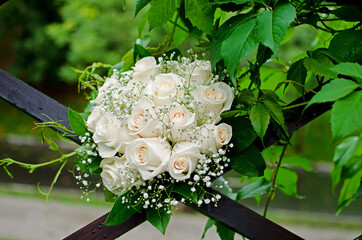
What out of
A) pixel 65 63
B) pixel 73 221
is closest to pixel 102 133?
pixel 73 221

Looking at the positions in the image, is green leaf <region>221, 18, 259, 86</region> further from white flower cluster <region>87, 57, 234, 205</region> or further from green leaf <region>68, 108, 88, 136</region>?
green leaf <region>68, 108, 88, 136</region>

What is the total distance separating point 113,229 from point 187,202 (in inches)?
7.8

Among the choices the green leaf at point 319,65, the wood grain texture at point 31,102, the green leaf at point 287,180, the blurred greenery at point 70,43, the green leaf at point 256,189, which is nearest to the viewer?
the green leaf at point 319,65

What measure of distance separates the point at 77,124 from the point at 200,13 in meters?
0.36

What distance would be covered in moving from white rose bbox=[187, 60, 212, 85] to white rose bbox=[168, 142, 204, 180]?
0.16m

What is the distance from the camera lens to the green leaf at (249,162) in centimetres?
80

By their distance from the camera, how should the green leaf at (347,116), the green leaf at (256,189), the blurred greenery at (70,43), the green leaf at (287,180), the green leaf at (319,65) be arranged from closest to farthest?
the green leaf at (347,116) → the green leaf at (319,65) → the green leaf at (256,189) → the green leaf at (287,180) → the blurred greenery at (70,43)

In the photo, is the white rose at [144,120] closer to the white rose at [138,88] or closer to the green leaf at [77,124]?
the white rose at [138,88]

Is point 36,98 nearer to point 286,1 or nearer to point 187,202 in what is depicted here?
point 187,202

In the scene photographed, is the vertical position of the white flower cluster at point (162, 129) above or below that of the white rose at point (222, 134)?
above

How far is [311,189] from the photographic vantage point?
4.97 m

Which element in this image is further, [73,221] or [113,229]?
[73,221]

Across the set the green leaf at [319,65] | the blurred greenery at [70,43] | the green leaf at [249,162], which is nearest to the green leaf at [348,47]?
the green leaf at [319,65]

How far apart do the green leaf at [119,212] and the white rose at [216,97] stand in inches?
9.6
